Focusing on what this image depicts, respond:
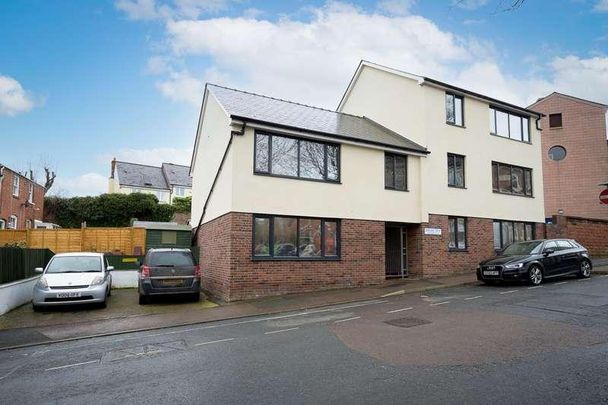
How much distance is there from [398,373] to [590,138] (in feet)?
100

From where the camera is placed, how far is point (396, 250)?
1788 cm

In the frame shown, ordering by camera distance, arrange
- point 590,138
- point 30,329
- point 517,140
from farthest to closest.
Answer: point 590,138
point 517,140
point 30,329

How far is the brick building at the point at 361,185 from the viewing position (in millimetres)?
13969

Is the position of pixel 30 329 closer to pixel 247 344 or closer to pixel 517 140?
pixel 247 344

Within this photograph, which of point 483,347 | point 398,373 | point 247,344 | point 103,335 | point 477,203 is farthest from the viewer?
point 477,203

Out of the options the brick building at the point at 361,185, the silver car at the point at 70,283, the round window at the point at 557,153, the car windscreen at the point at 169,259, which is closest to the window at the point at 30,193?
the brick building at the point at 361,185

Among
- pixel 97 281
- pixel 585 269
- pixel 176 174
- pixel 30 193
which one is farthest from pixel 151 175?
pixel 585 269

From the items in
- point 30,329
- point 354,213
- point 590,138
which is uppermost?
point 590,138

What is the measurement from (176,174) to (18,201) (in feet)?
114

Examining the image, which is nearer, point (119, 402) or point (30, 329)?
point (119, 402)

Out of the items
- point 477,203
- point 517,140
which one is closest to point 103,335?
point 477,203

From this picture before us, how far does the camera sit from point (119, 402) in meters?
4.91

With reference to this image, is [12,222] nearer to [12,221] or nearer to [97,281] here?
[12,221]

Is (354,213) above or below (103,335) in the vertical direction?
above
